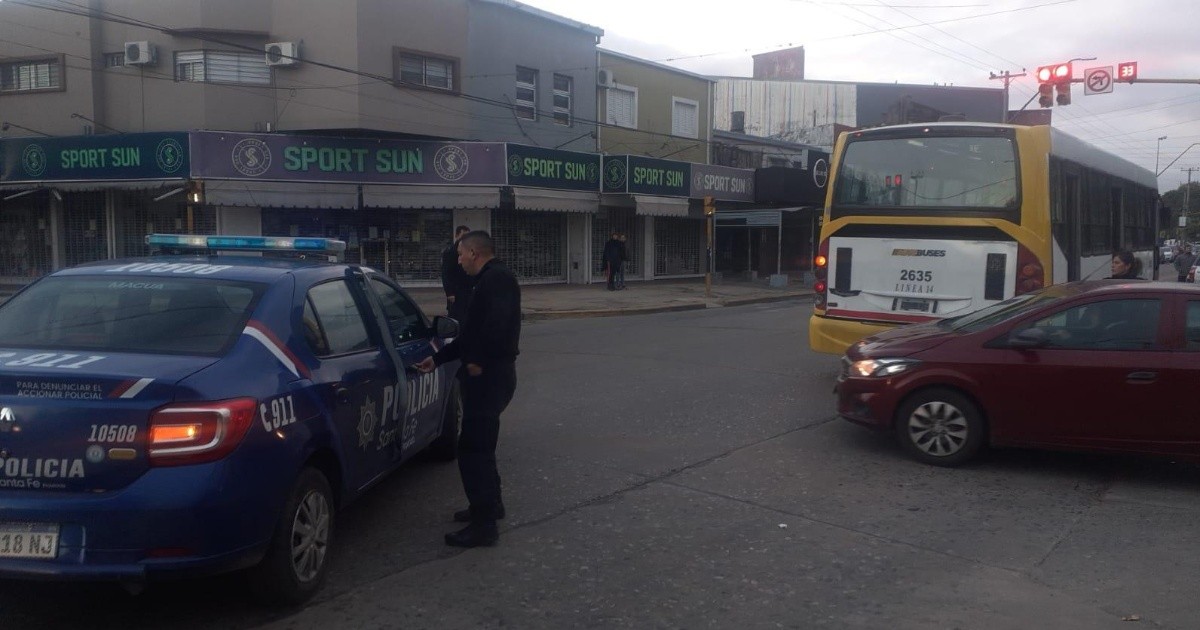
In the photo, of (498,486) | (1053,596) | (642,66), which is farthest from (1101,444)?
(642,66)

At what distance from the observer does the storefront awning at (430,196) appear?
76.6 feet

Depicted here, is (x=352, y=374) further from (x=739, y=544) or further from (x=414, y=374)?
(x=739, y=544)

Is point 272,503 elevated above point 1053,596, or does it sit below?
above

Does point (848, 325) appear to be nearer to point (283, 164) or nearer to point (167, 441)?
point (167, 441)

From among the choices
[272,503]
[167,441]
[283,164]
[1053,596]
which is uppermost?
[283,164]

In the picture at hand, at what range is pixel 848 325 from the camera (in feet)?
35.5

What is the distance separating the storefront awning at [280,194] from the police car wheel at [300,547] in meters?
18.6

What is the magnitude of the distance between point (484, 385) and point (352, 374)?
73 cm

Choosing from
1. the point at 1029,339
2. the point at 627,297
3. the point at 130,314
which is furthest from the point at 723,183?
the point at 130,314

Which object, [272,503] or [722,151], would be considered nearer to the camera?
[272,503]

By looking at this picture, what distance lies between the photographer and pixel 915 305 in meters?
10.5

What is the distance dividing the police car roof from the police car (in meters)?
0.01

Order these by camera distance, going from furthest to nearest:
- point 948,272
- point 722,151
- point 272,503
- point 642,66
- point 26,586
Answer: point 722,151
point 642,66
point 948,272
point 26,586
point 272,503

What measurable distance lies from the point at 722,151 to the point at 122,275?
99.0 feet
